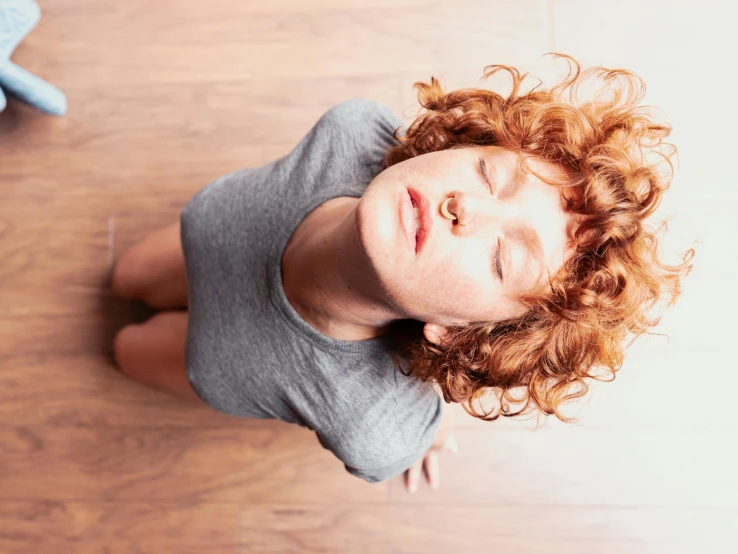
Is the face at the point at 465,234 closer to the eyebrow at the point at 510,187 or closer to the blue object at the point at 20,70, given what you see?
the eyebrow at the point at 510,187

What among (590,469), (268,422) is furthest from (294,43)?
(590,469)

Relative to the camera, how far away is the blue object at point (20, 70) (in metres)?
1.07

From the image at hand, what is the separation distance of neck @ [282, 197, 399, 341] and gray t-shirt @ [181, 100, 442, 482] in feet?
0.05

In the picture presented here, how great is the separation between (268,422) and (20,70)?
0.79m

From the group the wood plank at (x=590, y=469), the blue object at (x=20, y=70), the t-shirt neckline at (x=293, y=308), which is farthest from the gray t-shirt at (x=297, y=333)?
the blue object at (x=20, y=70)

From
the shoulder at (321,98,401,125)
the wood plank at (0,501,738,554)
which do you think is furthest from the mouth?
the wood plank at (0,501,738,554)

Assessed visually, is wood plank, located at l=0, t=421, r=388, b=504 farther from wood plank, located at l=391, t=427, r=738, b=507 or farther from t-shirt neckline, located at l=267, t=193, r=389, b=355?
t-shirt neckline, located at l=267, t=193, r=389, b=355

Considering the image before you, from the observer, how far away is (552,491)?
43.0 inches

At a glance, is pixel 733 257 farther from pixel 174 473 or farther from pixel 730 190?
pixel 174 473

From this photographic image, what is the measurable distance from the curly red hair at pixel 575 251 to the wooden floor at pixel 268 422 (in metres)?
0.38

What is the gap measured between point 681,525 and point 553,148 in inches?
31.5

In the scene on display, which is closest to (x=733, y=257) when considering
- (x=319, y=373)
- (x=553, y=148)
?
(x=553, y=148)

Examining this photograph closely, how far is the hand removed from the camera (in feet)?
3.50

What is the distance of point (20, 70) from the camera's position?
1089 millimetres
